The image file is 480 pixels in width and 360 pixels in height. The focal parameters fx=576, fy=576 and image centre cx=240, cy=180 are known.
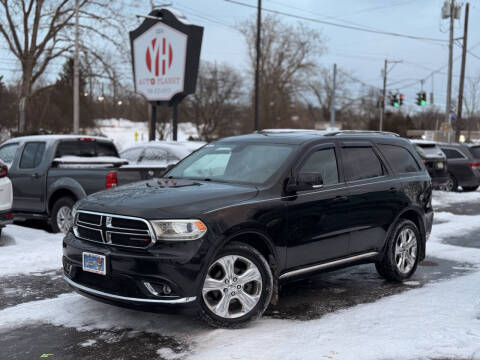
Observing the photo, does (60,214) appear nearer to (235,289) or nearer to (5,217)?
(5,217)

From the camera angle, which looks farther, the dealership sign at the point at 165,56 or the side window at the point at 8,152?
the dealership sign at the point at 165,56

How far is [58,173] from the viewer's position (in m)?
9.70

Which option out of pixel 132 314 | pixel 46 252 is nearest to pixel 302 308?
pixel 132 314

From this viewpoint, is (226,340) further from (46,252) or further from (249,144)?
(46,252)

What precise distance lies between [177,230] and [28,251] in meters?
4.35

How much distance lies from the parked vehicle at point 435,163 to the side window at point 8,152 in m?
12.2

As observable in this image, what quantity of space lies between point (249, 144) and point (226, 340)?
2264 mm

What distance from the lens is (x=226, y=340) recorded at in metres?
4.55

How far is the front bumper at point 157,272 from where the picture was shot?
445 cm

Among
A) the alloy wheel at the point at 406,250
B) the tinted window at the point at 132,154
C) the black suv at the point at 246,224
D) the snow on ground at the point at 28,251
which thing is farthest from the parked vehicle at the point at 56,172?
the alloy wheel at the point at 406,250

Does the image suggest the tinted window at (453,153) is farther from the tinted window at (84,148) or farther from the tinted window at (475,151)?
the tinted window at (84,148)

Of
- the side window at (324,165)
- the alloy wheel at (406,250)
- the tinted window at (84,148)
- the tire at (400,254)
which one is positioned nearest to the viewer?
the side window at (324,165)

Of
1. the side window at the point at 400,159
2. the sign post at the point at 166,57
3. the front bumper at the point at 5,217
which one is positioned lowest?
the front bumper at the point at 5,217

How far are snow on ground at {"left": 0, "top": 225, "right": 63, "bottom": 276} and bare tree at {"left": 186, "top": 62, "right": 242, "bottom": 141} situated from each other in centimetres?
4595
